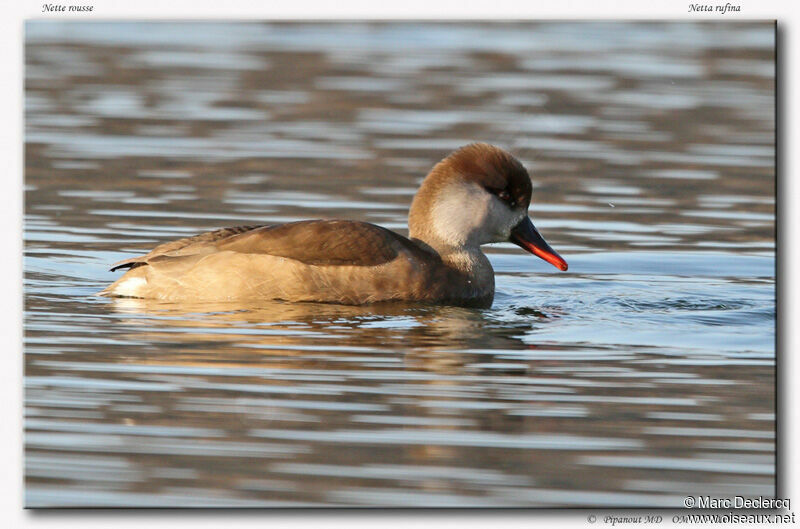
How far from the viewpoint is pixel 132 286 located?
1005 centimetres

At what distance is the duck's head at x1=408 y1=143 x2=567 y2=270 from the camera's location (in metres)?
10.5

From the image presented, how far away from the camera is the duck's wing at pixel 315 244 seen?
9.85 meters

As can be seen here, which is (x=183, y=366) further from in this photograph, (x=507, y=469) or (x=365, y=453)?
(x=507, y=469)

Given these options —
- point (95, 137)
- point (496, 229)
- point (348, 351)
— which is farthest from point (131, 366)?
point (95, 137)

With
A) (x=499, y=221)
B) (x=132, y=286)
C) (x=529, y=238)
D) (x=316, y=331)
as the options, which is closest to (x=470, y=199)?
(x=499, y=221)

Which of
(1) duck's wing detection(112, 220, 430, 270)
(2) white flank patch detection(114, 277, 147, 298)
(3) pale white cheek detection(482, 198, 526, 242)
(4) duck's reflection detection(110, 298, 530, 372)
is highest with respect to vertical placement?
(3) pale white cheek detection(482, 198, 526, 242)

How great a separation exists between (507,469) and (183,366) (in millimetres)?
2253

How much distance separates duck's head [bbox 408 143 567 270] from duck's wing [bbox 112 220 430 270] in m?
0.64

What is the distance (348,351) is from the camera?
8773 millimetres

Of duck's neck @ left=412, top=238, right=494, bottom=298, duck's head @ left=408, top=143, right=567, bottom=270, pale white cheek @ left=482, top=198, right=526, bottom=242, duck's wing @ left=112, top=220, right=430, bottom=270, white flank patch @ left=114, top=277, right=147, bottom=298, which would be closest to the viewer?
duck's wing @ left=112, top=220, right=430, bottom=270

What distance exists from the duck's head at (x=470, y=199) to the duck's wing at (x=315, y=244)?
0.64m

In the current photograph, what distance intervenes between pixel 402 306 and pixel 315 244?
0.72m

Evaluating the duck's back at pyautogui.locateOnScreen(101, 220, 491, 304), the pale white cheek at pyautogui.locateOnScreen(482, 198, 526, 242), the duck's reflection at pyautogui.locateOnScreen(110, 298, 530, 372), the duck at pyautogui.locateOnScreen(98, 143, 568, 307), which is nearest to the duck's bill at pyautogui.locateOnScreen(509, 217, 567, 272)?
the pale white cheek at pyautogui.locateOnScreen(482, 198, 526, 242)

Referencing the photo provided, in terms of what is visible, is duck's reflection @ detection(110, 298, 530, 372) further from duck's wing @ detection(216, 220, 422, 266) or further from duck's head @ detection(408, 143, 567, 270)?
duck's head @ detection(408, 143, 567, 270)
